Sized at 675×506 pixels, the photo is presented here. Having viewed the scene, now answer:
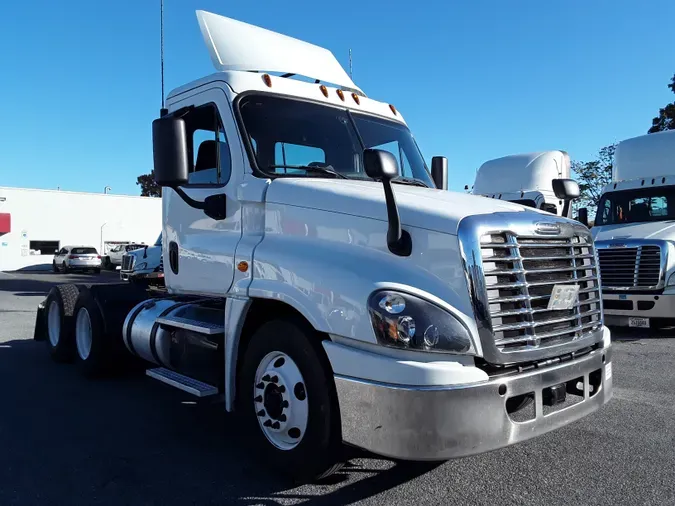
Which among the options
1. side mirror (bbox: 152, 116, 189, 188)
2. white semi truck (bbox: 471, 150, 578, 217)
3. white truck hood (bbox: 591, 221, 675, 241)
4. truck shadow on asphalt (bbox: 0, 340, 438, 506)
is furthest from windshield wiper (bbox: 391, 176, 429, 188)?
white semi truck (bbox: 471, 150, 578, 217)

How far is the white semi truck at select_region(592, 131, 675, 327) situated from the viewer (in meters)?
9.18

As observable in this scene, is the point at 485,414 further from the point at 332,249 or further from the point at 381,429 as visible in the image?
the point at 332,249

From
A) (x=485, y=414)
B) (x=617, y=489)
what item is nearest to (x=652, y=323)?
(x=617, y=489)

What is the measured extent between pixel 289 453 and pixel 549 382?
158cm

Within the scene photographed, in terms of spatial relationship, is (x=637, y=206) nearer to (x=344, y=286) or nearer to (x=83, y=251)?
(x=344, y=286)

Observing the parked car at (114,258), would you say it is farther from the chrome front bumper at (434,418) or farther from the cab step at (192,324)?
the chrome front bumper at (434,418)

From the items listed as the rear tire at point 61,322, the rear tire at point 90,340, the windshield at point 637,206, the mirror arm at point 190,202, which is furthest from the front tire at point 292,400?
the windshield at point 637,206

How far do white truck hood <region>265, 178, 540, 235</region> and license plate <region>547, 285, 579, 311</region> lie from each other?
0.53m

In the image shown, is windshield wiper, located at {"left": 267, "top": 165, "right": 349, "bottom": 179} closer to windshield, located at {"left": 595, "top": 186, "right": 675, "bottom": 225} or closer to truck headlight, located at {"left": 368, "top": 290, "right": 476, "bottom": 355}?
truck headlight, located at {"left": 368, "top": 290, "right": 476, "bottom": 355}

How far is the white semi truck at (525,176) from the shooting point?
13.7 metres

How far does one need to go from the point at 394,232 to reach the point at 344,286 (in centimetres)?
41

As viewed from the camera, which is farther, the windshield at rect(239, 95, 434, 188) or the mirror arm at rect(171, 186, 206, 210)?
the mirror arm at rect(171, 186, 206, 210)

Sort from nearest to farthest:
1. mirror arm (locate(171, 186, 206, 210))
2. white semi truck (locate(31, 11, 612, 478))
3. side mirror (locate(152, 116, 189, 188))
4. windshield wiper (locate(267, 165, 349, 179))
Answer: white semi truck (locate(31, 11, 612, 478)) → side mirror (locate(152, 116, 189, 188)) → windshield wiper (locate(267, 165, 349, 179)) → mirror arm (locate(171, 186, 206, 210))

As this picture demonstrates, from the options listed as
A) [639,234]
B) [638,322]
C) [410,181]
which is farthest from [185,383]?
[639,234]
